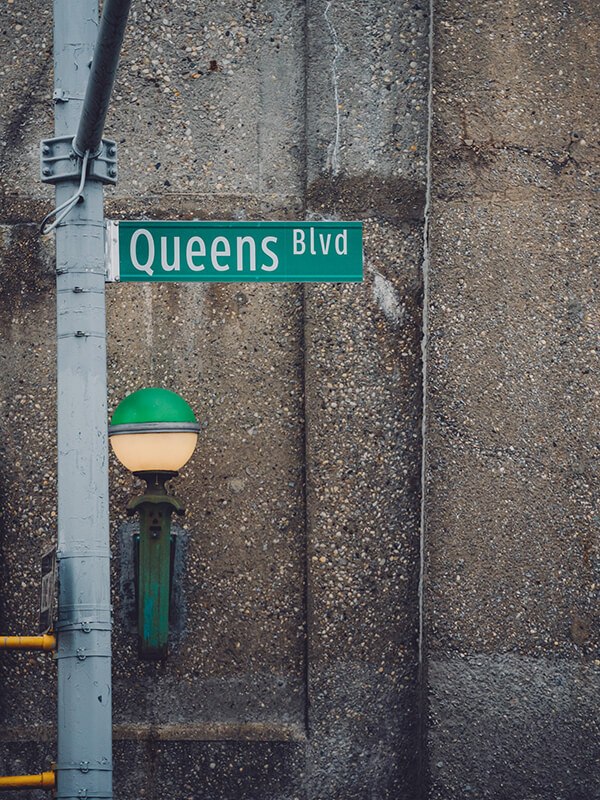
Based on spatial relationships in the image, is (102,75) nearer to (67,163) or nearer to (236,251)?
(67,163)

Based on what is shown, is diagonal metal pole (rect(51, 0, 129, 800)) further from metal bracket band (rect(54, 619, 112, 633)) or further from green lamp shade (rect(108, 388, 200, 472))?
green lamp shade (rect(108, 388, 200, 472))

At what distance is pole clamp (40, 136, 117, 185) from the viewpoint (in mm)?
4074

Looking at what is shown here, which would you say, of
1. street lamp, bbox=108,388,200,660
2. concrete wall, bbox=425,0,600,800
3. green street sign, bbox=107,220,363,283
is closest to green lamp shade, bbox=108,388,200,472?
street lamp, bbox=108,388,200,660

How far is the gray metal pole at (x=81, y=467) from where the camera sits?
12.7 ft

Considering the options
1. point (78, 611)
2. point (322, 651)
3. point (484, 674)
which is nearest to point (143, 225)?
point (78, 611)

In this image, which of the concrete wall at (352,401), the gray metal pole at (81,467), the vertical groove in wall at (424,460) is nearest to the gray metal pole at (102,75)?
the gray metal pole at (81,467)

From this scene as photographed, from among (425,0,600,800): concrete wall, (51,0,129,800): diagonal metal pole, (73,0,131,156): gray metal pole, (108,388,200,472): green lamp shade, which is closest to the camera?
(73,0,131,156): gray metal pole

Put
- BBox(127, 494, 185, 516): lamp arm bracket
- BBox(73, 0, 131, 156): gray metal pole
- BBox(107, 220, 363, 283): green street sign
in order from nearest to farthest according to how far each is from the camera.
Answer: BBox(73, 0, 131, 156): gray metal pole < BBox(107, 220, 363, 283): green street sign < BBox(127, 494, 185, 516): lamp arm bracket

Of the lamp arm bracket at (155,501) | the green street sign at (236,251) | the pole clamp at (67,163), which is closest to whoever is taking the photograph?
the pole clamp at (67,163)

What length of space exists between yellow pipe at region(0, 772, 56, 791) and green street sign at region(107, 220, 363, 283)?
1.84 m

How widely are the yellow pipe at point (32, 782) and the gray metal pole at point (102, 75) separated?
2.21 metres

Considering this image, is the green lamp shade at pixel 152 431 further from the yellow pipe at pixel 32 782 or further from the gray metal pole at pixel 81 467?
the yellow pipe at pixel 32 782

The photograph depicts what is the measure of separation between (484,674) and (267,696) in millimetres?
1130

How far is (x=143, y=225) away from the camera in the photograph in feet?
14.3
